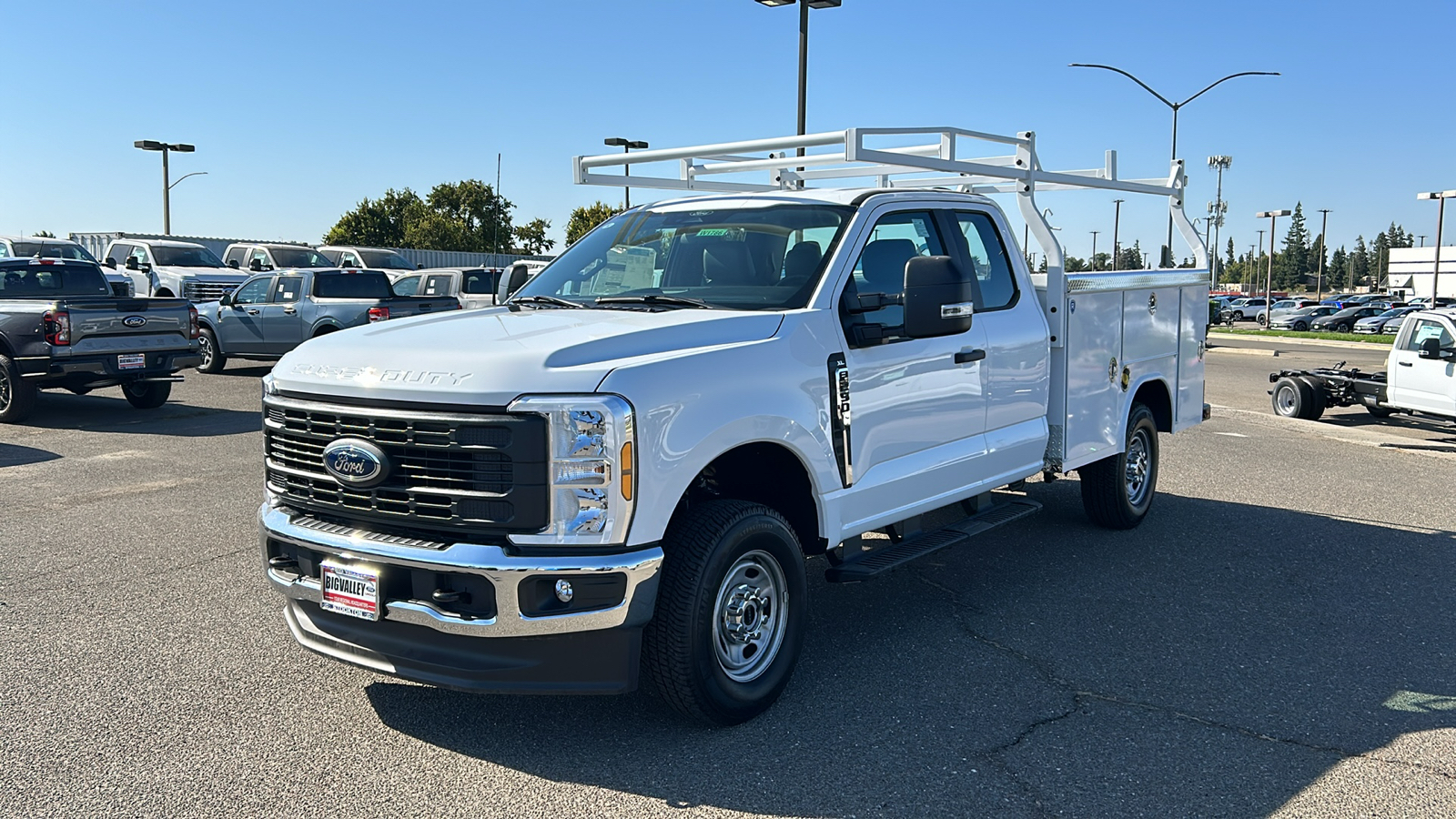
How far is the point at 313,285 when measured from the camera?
1877 centimetres

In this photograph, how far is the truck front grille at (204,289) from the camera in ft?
84.7

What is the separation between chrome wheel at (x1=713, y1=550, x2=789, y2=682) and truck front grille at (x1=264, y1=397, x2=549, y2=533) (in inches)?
34.8

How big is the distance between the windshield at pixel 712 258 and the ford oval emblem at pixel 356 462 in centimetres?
157

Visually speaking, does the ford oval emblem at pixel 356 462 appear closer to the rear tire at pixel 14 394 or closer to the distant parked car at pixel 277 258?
the rear tire at pixel 14 394

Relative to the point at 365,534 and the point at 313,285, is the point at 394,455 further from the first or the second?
the point at 313,285

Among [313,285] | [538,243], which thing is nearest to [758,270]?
[313,285]

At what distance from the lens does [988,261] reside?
21.0ft

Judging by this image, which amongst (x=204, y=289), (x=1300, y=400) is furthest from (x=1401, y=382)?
(x=204, y=289)

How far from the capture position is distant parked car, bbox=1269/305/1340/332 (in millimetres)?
59844

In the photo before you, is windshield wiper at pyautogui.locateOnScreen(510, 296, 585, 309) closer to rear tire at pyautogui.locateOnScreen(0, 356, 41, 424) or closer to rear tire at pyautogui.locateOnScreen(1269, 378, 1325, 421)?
rear tire at pyautogui.locateOnScreen(0, 356, 41, 424)

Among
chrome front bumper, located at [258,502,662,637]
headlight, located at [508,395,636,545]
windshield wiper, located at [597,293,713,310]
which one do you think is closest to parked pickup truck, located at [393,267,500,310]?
windshield wiper, located at [597,293,713,310]

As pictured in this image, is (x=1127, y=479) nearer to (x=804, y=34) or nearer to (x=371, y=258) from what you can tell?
(x=804, y=34)

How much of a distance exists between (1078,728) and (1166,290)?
14.7ft

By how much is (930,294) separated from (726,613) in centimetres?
166
